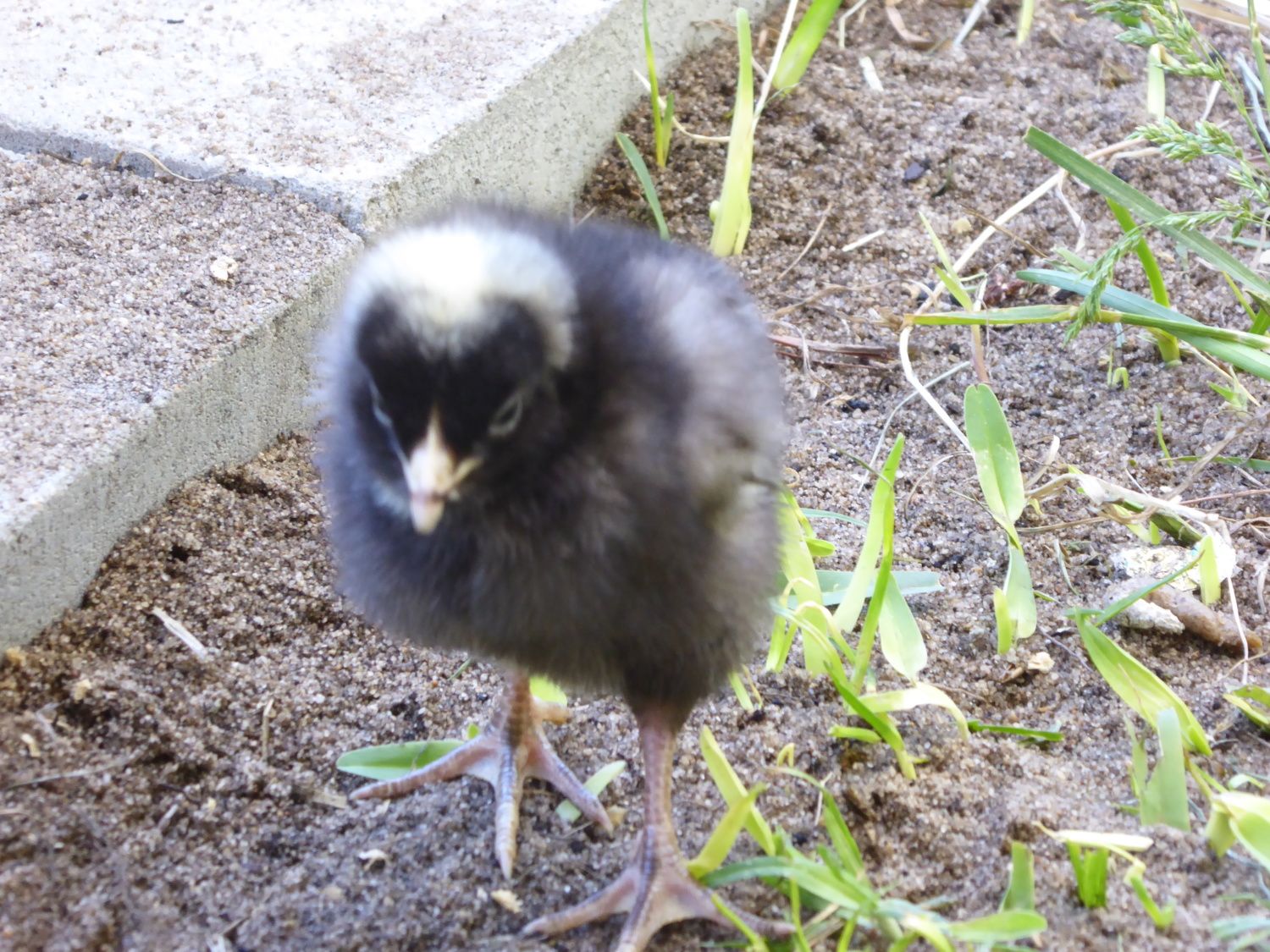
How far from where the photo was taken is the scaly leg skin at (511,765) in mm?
2430

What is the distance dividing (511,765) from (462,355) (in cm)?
99

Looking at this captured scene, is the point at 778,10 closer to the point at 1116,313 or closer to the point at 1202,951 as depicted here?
the point at 1116,313

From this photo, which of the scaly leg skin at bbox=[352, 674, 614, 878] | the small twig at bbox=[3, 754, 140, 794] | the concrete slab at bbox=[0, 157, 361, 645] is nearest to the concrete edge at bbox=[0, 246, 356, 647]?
the concrete slab at bbox=[0, 157, 361, 645]

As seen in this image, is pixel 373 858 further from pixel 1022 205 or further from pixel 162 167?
pixel 1022 205

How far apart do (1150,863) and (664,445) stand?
1.12 m

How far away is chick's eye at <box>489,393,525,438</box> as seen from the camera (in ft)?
5.88

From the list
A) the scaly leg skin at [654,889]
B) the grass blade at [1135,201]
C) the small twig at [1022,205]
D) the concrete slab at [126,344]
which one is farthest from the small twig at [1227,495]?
the concrete slab at [126,344]

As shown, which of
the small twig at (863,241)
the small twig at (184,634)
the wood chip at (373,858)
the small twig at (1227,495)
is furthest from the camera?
the small twig at (863,241)

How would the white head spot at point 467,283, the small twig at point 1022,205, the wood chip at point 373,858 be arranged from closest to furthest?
the white head spot at point 467,283 < the wood chip at point 373,858 < the small twig at point 1022,205

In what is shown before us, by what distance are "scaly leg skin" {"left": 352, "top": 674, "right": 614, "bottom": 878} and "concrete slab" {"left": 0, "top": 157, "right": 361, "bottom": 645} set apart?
76 cm

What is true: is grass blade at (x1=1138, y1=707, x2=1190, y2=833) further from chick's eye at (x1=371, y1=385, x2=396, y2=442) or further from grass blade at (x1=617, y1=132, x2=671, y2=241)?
grass blade at (x1=617, y1=132, x2=671, y2=241)

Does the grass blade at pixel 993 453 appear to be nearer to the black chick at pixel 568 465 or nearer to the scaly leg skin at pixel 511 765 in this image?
the black chick at pixel 568 465

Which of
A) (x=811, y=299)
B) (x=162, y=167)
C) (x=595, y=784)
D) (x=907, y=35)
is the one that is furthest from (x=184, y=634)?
(x=907, y=35)

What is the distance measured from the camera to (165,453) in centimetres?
271
